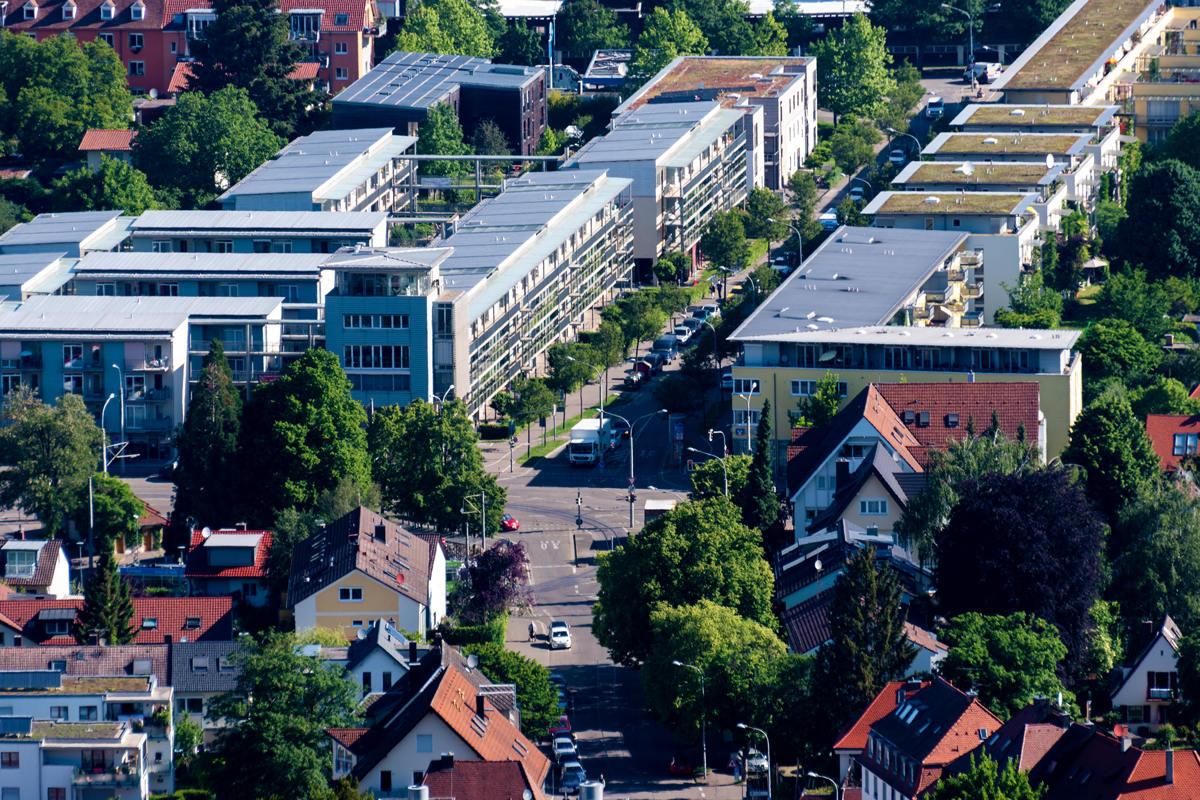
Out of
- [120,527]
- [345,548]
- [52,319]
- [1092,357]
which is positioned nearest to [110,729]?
[345,548]

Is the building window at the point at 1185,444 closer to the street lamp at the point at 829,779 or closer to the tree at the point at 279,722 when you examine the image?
the street lamp at the point at 829,779

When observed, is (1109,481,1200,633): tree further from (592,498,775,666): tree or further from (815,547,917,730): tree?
(815,547,917,730): tree

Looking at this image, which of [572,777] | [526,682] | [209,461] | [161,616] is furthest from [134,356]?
[572,777]

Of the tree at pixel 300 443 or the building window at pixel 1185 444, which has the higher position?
the tree at pixel 300 443

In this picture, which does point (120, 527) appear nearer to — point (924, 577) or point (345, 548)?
point (345, 548)

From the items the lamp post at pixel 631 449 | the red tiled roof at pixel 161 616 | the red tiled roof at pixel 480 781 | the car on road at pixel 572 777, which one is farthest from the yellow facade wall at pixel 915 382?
the red tiled roof at pixel 480 781

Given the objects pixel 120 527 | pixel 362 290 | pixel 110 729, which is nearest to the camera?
pixel 110 729

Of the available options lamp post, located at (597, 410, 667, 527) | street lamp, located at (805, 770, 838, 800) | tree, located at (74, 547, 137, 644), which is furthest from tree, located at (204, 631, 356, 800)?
lamp post, located at (597, 410, 667, 527)

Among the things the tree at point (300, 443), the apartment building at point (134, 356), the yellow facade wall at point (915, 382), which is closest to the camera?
the tree at point (300, 443)
